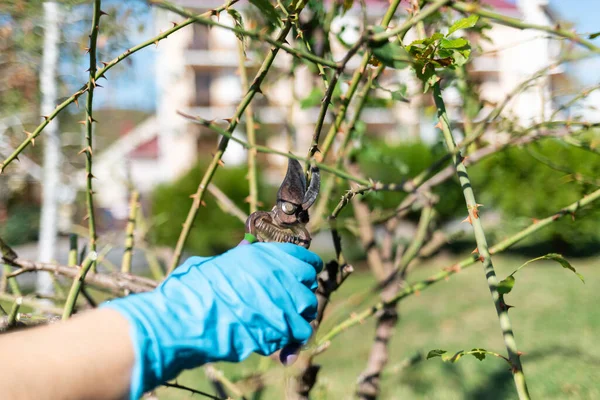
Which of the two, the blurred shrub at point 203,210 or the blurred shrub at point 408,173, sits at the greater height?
the blurred shrub at point 408,173

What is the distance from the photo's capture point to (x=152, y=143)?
938 inches

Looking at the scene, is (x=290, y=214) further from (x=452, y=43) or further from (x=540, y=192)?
(x=540, y=192)

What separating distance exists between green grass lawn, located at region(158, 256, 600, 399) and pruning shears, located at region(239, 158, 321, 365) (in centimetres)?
88

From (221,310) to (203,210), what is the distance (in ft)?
36.0

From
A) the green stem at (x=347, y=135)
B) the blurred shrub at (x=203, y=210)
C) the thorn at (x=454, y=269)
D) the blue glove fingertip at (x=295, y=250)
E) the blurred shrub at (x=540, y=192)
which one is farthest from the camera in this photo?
the blurred shrub at (x=203, y=210)

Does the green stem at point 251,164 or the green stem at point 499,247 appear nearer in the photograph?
the green stem at point 499,247

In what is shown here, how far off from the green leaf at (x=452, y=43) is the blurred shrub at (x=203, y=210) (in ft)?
34.6

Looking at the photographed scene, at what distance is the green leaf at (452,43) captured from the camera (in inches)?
38.7

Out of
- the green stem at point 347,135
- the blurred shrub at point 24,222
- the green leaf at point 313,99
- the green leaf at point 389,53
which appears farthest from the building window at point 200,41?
the green leaf at point 389,53

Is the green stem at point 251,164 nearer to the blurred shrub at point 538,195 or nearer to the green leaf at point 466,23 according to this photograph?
the green leaf at point 466,23

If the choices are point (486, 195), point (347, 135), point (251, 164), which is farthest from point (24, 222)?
point (347, 135)

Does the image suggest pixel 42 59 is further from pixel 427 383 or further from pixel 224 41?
pixel 224 41

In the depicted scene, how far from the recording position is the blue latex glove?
2.86 feet

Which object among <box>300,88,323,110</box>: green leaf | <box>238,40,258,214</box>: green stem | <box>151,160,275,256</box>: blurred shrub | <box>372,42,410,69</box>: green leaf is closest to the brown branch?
<box>238,40,258,214</box>: green stem
